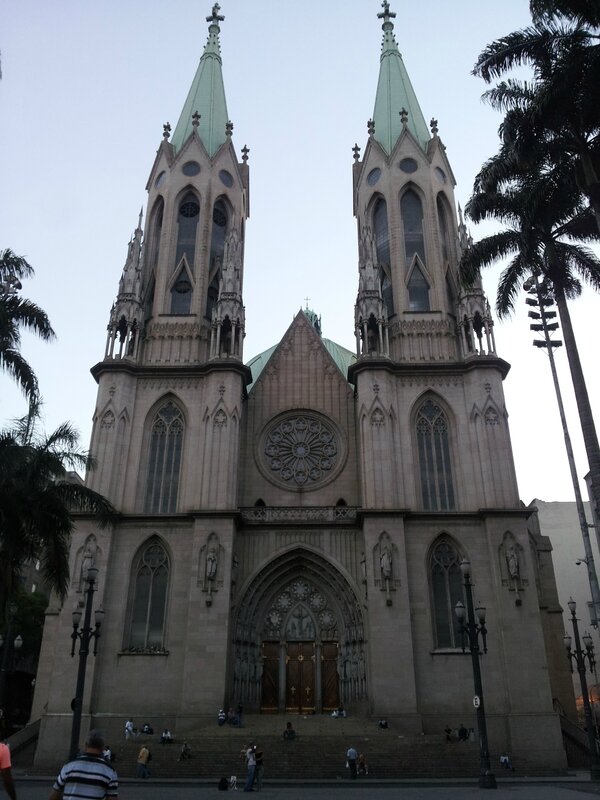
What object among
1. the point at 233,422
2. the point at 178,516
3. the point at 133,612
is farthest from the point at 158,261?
the point at 133,612

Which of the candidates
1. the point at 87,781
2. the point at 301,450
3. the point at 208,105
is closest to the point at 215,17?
the point at 208,105

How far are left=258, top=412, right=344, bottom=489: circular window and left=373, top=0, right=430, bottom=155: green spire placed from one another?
16.8 m

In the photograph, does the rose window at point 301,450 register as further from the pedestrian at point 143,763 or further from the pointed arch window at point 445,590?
the pedestrian at point 143,763

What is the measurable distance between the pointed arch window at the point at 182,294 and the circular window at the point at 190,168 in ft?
20.9

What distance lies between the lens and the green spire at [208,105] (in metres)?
40.8

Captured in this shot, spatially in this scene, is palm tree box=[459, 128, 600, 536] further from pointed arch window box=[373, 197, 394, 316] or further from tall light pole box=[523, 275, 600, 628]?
pointed arch window box=[373, 197, 394, 316]

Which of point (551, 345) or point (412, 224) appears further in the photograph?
point (412, 224)

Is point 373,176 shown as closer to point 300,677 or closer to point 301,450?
point 301,450

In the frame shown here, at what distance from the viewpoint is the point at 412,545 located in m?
28.5

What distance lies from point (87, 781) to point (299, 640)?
2440cm

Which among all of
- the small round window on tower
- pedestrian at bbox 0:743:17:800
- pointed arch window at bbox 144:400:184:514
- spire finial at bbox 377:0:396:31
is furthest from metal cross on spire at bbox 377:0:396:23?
pedestrian at bbox 0:743:17:800

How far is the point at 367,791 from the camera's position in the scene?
17344mm

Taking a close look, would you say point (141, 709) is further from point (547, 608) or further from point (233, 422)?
point (547, 608)

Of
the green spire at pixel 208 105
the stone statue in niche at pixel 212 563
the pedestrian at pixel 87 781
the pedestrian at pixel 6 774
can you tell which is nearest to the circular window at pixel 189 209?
the green spire at pixel 208 105
